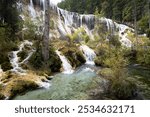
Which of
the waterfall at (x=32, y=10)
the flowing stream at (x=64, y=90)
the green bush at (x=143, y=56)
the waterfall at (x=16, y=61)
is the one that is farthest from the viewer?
the waterfall at (x=32, y=10)

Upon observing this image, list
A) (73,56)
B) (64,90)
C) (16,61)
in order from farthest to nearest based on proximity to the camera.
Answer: (73,56)
(16,61)
(64,90)

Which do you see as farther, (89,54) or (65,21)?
(65,21)

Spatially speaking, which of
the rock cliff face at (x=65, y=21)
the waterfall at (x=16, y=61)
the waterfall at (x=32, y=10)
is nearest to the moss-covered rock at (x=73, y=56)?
the waterfall at (x=16, y=61)

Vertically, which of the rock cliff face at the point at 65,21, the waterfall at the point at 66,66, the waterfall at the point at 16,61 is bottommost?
the waterfall at the point at 66,66

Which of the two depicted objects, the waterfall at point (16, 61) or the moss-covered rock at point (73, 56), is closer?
the waterfall at point (16, 61)

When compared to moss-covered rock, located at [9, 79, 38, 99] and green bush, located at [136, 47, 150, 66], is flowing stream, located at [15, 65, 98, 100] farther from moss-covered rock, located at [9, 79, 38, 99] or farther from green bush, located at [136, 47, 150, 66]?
green bush, located at [136, 47, 150, 66]

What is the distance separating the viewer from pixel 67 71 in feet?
61.5

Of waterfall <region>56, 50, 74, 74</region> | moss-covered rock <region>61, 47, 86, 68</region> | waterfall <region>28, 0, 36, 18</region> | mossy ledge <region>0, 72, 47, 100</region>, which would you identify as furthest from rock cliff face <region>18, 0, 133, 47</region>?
mossy ledge <region>0, 72, 47, 100</region>

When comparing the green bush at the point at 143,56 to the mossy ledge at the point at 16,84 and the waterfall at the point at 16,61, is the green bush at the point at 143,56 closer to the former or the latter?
the waterfall at the point at 16,61

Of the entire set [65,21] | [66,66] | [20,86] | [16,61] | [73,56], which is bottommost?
[66,66]

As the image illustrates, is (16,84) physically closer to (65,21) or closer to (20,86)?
(20,86)

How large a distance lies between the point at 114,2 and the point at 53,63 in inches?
1746

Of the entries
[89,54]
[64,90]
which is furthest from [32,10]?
[64,90]

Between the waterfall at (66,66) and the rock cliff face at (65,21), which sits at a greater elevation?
the rock cliff face at (65,21)
